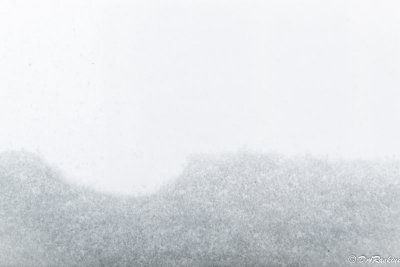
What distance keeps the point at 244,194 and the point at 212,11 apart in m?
10.1

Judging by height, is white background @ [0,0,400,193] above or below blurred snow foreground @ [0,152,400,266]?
above

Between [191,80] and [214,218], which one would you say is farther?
[191,80]

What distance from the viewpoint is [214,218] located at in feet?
45.5

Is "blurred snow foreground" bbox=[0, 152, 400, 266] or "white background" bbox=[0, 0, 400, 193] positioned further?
"white background" bbox=[0, 0, 400, 193]

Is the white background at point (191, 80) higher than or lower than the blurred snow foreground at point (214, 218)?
higher

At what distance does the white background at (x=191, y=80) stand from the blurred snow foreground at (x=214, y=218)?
160cm

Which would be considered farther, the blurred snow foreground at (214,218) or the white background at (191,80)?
the white background at (191,80)

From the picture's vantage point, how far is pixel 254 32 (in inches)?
827

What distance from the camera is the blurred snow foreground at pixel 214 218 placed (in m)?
13.2

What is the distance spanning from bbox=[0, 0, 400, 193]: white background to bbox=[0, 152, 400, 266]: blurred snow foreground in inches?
63.1

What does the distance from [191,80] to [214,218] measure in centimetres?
800

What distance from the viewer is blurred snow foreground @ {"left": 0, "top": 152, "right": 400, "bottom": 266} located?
13.2 metres

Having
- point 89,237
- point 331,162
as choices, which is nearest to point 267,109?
point 331,162

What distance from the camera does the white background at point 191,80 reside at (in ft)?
56.6
